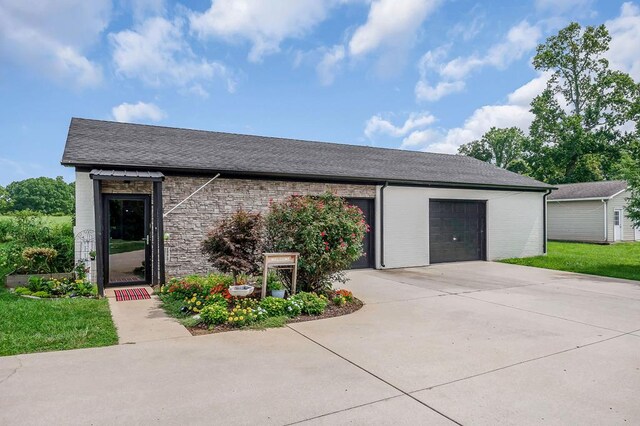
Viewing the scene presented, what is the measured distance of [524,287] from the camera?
8656 mm

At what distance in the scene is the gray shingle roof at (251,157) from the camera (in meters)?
8.77

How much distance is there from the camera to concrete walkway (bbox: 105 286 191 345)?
5.03m

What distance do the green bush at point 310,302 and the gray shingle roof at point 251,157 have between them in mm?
4114

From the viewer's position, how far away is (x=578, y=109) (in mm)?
30047

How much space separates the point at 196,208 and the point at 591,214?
828 inches

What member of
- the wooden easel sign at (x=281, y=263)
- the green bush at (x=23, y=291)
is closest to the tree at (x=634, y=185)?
the wooden easel sign at (x=281, y=263)

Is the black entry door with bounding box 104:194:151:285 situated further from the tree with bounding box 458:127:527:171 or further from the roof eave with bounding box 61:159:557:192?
the tree with bounding box 458:127:527:171

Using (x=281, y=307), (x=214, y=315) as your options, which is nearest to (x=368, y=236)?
(x=281, y=307)

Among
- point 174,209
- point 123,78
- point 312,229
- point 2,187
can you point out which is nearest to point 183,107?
point 123,78

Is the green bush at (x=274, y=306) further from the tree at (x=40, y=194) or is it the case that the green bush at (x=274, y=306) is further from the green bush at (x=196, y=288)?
the tree at (x=40, y=194)

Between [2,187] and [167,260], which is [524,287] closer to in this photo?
[167,260]

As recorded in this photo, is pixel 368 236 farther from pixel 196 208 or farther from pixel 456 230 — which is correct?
pixel 196 208

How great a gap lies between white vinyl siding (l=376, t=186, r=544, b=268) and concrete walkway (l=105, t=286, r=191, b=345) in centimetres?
691

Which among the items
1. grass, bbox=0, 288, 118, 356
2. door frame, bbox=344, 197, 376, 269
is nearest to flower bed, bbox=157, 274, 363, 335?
grass, bbox=0, 288, 118, 356
